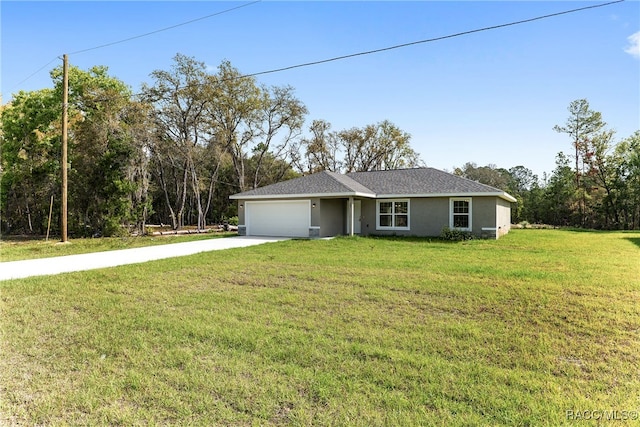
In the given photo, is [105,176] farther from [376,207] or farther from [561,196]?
[561,196]

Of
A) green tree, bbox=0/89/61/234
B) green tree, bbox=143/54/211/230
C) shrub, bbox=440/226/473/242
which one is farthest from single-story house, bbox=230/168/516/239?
green tree, bbox=0/89/61/234

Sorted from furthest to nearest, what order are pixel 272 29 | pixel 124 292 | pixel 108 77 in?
pixel 108 77 < pixel 272 29 < pixel 124 292

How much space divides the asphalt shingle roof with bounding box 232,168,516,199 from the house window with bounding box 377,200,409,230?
59 cm

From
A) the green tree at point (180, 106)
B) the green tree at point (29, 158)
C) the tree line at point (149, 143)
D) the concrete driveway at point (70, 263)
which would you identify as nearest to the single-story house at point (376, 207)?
the tree line at point (149, 143)

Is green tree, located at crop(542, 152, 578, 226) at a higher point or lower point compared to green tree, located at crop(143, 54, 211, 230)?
lower

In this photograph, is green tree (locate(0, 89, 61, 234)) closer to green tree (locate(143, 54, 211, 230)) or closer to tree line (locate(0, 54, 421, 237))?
tree line (locate(0, 54, 421, 237))

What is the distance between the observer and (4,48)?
32.7 feet

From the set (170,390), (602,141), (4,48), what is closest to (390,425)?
(170,390)

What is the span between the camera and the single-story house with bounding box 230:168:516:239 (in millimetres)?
15148

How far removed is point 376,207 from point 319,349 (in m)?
14.1

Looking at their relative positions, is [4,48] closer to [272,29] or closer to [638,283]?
[272,29]

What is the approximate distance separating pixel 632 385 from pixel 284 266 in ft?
20.5

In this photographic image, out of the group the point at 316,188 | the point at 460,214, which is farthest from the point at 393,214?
the point at 316,188

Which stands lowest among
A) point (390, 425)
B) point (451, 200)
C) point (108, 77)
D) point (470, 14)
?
point (390, 425)
